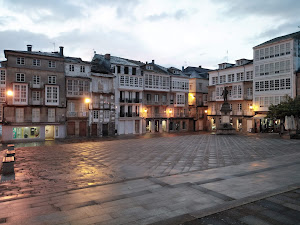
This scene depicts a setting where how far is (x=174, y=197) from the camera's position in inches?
340

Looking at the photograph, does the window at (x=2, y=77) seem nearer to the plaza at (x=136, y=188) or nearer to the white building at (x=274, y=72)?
the plaza at (x=136, y=188)

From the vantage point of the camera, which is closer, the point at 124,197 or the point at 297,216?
the point at 297,216

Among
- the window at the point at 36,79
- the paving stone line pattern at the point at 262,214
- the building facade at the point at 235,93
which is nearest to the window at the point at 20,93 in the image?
the window at the point at 36,79

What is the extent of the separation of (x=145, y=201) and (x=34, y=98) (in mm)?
31611

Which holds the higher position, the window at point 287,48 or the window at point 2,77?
the window at point 287,48

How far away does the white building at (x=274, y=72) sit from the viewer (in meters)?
37.9

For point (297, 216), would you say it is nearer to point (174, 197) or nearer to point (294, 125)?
point (174, 197)

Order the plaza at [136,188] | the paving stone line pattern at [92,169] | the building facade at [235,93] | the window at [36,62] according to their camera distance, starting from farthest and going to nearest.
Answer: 1. the building facade at [235,93]
2. the window at [36,62]
3. the paving stone line pattern at [92,169]
4. the plaza at [136,188]

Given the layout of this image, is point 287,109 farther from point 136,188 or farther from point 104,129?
point 104,129

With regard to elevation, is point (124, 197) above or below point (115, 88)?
below

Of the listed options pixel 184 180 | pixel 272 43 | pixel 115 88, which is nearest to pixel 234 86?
pixel 272 43

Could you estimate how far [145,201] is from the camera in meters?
8.20

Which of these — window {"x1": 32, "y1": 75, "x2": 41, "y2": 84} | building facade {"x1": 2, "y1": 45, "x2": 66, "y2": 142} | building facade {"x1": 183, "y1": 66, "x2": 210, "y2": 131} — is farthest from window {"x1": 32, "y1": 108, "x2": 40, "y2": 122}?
building facade {"x1": 183, "y1": 66, "x2": 210, "y2": 131}

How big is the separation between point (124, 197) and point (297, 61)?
39748 mm
